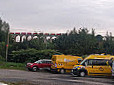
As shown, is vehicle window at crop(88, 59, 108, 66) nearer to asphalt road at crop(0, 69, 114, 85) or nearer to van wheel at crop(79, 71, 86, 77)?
van wheel at crop(79, 71, 86, 77)

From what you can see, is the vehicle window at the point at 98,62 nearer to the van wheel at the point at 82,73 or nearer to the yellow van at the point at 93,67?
the yellow van at the point at 93,67

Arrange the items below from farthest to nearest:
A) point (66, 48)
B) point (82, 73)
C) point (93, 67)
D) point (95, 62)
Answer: point (66, 48) < point (95, 62) < point (93, 67) < point (82, 73)

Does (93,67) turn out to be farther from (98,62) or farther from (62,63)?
(62,63)

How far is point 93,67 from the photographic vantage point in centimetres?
2145

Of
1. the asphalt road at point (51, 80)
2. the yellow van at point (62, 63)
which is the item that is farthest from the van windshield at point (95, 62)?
the yellow van at point (62, 63)

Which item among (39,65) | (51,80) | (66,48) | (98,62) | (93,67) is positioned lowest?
(51,80)

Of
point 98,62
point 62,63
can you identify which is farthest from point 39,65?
point 98,62

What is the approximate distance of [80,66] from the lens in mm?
21359

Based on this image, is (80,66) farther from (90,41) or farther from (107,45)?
(107,45)

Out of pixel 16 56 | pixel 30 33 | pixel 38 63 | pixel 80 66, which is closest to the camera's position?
pixel 80 66

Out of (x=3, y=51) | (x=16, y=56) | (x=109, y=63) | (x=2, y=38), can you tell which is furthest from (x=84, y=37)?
(x=2, y=38)

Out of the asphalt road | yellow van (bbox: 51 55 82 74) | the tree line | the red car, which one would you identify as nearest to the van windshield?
the asphalt road

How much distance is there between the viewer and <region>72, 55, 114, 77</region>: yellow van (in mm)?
21264

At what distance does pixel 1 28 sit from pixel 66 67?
56342mm
